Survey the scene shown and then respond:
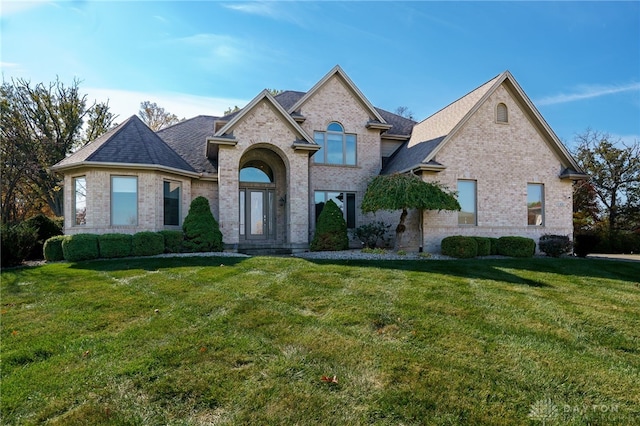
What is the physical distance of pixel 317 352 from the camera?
4.39 m

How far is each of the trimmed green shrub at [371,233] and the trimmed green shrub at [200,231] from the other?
19.5 ft

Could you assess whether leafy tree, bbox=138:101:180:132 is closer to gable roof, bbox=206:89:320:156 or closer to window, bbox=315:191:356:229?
gable roof, bbox=206:89:320:156

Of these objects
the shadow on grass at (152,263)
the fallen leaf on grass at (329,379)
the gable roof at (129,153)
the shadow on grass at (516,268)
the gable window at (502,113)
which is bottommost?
the fallen leaf on grass at (329,379)

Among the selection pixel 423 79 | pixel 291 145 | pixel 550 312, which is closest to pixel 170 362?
pixel 550 312

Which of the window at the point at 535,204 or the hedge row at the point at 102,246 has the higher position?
the window at the point at 535,204

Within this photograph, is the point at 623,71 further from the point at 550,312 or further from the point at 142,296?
the point at 142,296

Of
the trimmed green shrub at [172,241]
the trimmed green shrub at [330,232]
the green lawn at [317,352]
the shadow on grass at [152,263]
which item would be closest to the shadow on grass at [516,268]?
→ the green lawn at [317,352]

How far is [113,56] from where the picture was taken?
7.75 metres

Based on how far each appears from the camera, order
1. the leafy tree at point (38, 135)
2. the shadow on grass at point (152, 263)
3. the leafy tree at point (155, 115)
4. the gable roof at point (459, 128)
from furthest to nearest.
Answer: the leafy tree at point (155, 115), the leafy tree at point (38, 135), the gable roof at point (459, 128), the shadow on grass at point (152, 263)

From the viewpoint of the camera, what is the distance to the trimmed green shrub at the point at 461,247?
45.0 feet

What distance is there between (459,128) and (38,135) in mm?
30284

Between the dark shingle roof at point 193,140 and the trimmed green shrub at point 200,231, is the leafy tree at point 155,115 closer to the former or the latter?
the dark shingle roof at point 193,140

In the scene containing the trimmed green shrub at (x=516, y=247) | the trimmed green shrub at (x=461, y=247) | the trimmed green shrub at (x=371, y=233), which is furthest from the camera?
the trimmed green shrub at (x=371, y=233)

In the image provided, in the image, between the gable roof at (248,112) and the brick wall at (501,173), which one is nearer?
the gable roof at (248,112)
